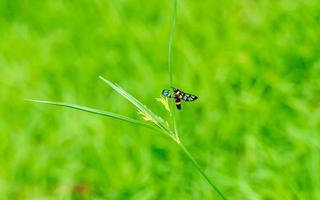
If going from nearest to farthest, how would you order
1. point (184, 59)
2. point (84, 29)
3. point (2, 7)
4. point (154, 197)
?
point (154, 197) < point (184, 59) < point (84, 29) < point (2, 7)

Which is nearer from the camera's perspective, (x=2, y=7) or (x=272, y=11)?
(x=272, y=11)

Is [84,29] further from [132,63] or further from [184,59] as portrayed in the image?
[184,59]

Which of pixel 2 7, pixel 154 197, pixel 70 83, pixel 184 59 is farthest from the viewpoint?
pixel 2 7

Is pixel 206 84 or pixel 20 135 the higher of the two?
pixel 206 84

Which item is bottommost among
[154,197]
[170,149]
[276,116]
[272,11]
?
[154,197]

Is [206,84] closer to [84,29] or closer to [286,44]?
[286,44]

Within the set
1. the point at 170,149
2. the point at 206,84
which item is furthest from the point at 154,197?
the point at 206,84

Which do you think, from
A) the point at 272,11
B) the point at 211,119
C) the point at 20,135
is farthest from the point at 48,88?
the point at 272,11
